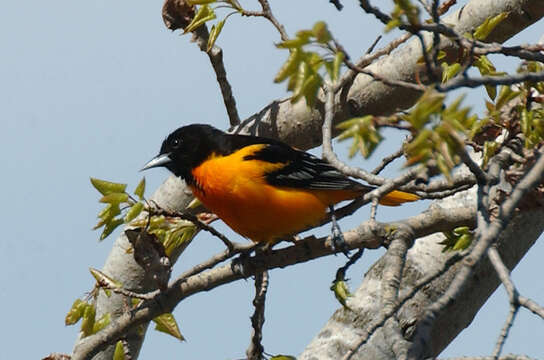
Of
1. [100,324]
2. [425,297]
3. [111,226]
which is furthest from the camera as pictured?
[425,297]

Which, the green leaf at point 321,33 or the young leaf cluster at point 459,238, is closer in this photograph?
the green leaf at point 321,33

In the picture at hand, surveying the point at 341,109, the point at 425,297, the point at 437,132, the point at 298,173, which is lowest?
the point at 437,132

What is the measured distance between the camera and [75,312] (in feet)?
13.0

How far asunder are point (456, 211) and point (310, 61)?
5.80ft

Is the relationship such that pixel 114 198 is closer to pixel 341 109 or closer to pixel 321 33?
pixel 321 33

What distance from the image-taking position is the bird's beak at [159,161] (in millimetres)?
5609

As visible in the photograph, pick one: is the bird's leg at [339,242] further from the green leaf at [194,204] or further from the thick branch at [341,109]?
the green leaf at [194,204]

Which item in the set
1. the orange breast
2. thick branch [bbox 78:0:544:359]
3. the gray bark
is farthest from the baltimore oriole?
the gray bark

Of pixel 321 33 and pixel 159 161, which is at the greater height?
pixel 159 161

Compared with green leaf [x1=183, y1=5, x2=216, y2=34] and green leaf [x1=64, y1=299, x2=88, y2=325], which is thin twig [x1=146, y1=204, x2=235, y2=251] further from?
green leaf [x1=183, y1=5, x2=216, y2=34]

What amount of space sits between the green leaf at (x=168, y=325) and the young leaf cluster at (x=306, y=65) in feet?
6.54

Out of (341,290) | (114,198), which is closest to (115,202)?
(114,198)

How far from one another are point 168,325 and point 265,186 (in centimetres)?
120


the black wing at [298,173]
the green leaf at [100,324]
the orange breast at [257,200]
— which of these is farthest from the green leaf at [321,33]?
the black wing at [298,173]
